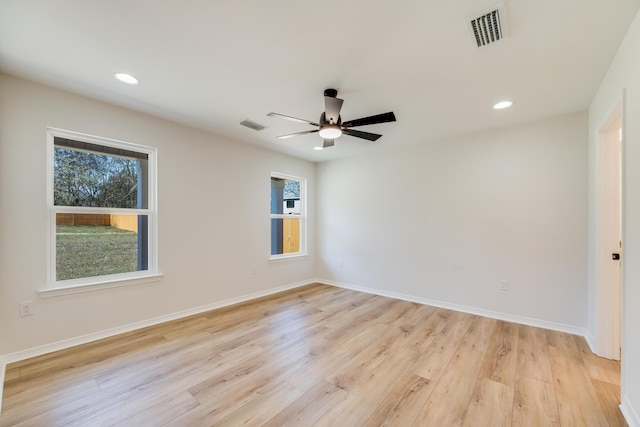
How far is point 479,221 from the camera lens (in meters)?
3.72

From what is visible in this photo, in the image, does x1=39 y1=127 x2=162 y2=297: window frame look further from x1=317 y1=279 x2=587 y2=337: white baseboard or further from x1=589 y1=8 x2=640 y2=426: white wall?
x1=589 y1=8 x2=640 y2=426: white wall

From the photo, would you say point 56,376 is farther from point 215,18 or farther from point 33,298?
point 215,18

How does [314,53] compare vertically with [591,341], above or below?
above

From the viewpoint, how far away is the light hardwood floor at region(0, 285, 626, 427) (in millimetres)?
1781

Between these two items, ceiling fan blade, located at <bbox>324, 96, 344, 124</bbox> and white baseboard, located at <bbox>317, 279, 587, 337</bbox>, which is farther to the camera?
white baseboard, located at <bbox>317, 279, 587, 337</bbox>

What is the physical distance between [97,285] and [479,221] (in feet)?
15.0

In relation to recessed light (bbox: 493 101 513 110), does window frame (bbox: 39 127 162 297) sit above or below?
below

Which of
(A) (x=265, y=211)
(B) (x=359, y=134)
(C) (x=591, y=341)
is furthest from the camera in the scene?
(A) (x=265, y=211)

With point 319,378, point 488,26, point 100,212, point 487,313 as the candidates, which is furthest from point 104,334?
point 487,313

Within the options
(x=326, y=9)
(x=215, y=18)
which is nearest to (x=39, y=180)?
(x=215, y=18)

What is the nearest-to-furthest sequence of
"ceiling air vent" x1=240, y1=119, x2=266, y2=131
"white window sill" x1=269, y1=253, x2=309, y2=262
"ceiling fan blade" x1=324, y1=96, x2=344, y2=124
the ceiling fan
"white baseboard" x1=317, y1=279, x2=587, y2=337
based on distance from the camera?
"ceiling fan blade" x1=324, y1=96, x2=344, y2=124 < the ceiling fan < "white baseboard" x1=317, y1=279, x2=587, y2=337 < "ceiling air vent" x1=240, y1=119, x2=266, y2=131 < "white window sill" x1=269, y1=253, x2=309, y2=262

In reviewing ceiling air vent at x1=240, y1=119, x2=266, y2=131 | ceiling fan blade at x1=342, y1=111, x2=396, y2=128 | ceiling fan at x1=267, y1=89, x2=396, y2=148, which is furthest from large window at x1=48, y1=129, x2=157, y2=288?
ceiling fan blade at x1=342, y1=111, x2=396, y2=128

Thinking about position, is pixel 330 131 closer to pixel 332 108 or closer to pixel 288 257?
pixel 332 108

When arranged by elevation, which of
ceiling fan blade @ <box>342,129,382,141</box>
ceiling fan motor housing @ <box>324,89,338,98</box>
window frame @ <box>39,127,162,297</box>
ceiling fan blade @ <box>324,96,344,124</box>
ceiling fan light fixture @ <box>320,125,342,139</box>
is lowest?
window frame @ <box>39,127,162,297</box>
